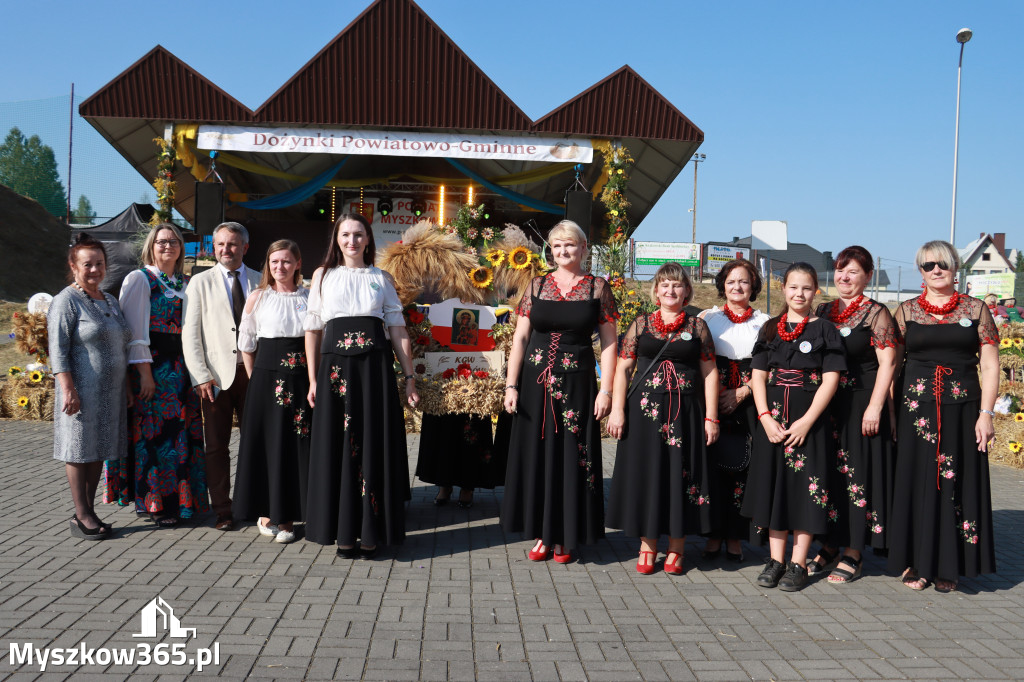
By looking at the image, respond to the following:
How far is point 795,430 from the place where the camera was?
4.25 m

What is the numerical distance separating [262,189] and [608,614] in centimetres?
1219

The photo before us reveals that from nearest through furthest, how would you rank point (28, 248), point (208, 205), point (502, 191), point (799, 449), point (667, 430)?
point (799, 449), point (667, 430), point (208, 205), point (502, 191), point (28, 248)

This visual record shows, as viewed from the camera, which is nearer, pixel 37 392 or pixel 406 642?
pixel 406 642

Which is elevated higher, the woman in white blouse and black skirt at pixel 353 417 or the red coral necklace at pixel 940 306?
the red coral necklace at pixel 940 306

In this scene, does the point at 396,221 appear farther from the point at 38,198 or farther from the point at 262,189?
the point at 38,198

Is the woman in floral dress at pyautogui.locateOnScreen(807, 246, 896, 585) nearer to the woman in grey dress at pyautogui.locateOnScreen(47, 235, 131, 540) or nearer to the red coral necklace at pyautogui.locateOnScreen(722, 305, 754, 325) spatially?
the red coral necklace at pyautogui.locateOnScreen(722, 305, 754, 325)

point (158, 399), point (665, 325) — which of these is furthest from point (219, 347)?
point (665, 325)

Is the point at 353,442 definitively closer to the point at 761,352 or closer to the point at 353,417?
the point at 353,417

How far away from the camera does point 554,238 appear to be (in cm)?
470

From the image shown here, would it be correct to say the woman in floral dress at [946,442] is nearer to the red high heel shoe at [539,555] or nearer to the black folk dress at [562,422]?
the black folk dress at [562,422]

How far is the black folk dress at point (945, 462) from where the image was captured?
4.18m

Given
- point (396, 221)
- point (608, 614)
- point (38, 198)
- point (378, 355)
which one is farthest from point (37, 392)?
point (38, 198)

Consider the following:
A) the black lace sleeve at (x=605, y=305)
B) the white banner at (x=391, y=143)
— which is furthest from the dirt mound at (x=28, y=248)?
the black lace sleeve at (x=605, y=305)

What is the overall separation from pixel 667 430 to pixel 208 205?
785 cm
